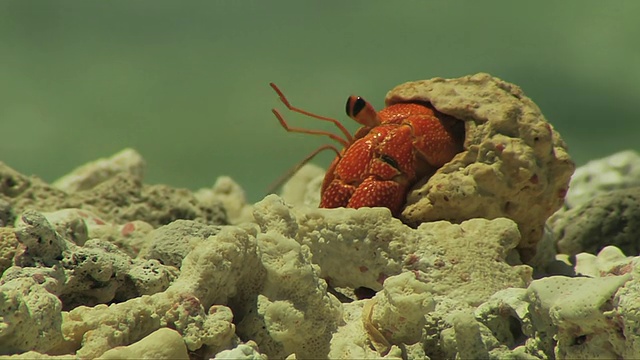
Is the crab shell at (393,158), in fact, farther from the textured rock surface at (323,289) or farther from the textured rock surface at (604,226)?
the textured rock surface at (604,226)

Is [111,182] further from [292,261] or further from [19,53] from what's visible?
[19,53]

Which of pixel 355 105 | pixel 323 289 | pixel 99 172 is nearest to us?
pixel 323 289

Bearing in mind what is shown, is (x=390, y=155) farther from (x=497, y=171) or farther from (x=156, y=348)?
(x=156, y=348)

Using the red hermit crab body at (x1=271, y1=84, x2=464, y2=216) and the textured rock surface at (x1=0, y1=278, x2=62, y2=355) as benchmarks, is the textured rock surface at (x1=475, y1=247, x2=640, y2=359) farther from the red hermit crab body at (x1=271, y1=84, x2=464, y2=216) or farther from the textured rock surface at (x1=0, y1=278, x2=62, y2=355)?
the textured rock surface at (x1=0, y1=278, x2=62, y2=355)

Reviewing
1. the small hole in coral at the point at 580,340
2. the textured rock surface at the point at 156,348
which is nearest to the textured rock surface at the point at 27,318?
the textured rock surface at the point at 156,348

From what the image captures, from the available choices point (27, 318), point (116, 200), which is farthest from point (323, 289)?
point (116, 200)
